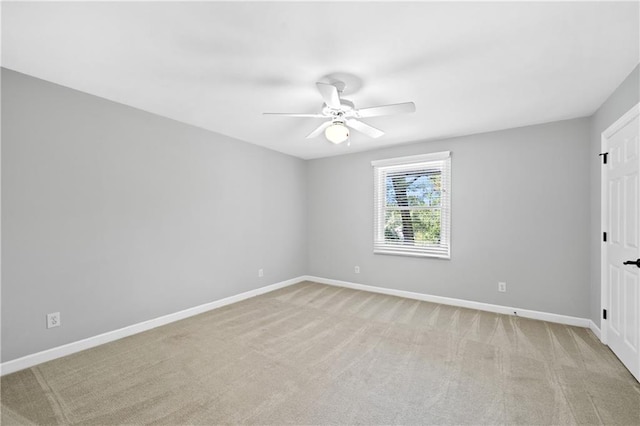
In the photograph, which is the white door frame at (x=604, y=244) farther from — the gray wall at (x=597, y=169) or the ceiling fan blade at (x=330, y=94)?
the ceiling fan blade at (x=330, y=94)

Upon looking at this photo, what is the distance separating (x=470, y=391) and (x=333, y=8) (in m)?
2.72

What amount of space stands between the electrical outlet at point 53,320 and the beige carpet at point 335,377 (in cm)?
32

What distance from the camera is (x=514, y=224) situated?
371 centimetres

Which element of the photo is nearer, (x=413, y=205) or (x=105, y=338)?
(x=105, y=338)

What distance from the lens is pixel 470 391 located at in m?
2.08

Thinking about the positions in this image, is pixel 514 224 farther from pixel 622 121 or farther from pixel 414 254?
pixel 622 121

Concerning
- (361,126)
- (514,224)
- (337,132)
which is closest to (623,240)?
(514,224)

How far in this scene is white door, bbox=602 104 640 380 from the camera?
227 centimetres

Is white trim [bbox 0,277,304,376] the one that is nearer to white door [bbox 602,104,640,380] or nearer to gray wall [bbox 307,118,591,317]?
gray wall [bbox 307,118,591,317]

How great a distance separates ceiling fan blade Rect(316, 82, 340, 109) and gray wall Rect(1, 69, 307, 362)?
2220mm

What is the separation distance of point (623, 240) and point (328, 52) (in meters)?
3.00

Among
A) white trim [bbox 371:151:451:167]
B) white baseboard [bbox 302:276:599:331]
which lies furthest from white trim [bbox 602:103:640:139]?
white baseboard [bbox 302:276:599:331]

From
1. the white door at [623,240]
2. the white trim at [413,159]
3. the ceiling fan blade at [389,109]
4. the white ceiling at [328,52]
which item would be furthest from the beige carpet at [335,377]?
the white ceiling at [328,52]

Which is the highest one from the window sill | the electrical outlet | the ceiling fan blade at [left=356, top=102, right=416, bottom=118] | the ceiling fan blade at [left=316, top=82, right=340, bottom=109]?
the ceiling fan blade at [left=316, top=82, right=340, bottom=109]
